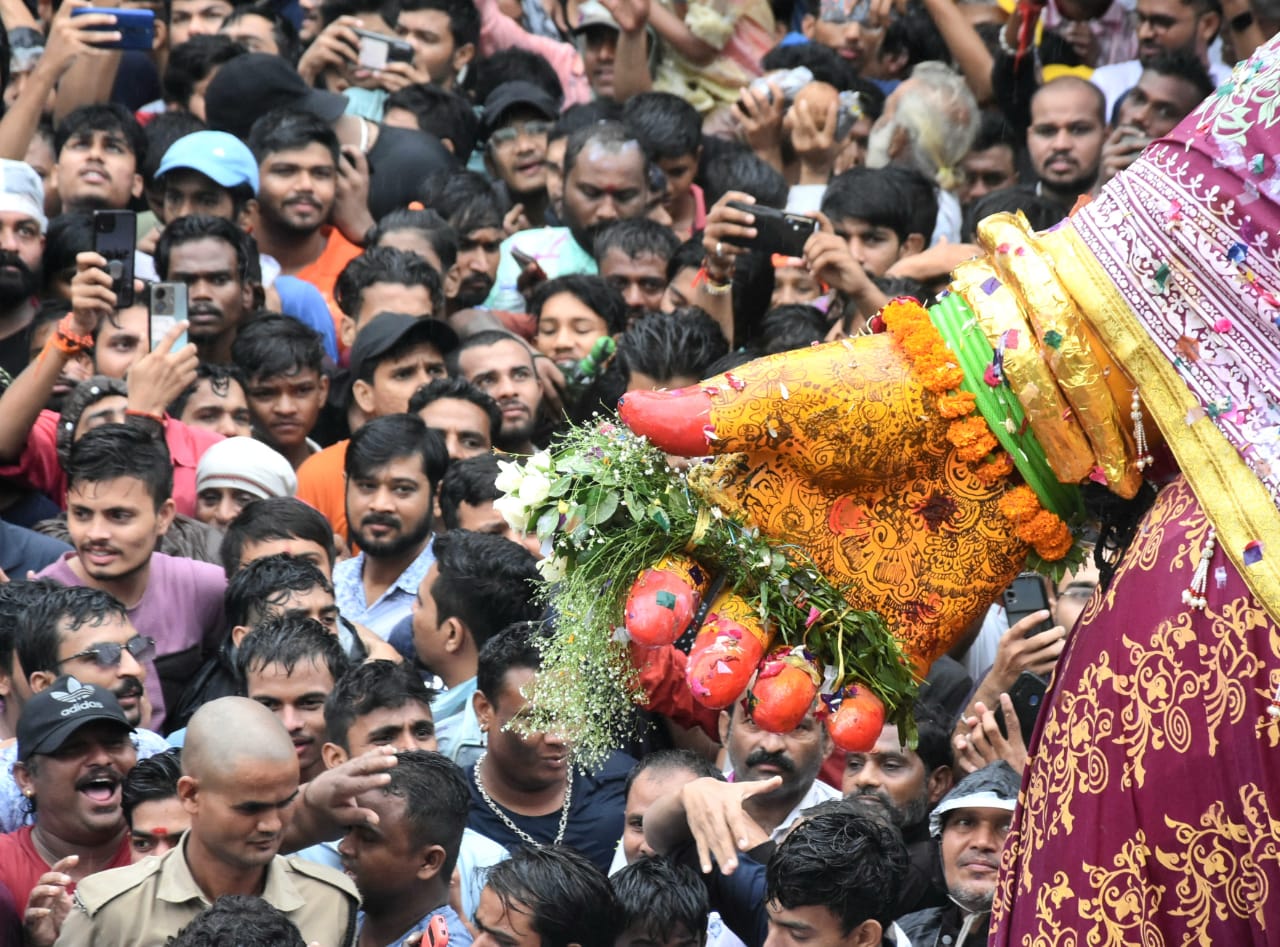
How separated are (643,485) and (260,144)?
702 cm

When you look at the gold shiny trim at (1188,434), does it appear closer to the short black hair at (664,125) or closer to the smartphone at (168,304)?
the smartphone at (168,304)

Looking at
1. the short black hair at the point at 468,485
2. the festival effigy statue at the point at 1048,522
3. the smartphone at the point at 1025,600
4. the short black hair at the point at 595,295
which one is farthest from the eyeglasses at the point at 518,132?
the festival effigy statue at the point at 1048,522

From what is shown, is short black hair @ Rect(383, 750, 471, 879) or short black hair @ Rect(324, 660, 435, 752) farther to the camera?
short black hair @ Rect(324, 660, 435, 752)

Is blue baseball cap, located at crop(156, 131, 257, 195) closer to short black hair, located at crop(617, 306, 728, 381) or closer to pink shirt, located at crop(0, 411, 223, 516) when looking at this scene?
pink shirt, located at crop(0, 411, 223, 516)

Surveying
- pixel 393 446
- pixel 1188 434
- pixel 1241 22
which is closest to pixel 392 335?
pixel 393 446

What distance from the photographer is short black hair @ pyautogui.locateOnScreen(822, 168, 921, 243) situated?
9625 mm

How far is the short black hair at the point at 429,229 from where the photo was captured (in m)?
9.98

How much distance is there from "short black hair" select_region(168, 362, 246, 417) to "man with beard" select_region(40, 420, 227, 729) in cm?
121

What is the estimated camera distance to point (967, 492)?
12.0 ft

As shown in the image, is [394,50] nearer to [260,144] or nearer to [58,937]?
[260,144]

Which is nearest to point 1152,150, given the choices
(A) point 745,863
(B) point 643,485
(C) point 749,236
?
(B) point 643,485

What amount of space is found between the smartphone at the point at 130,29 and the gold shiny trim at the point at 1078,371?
775 cm

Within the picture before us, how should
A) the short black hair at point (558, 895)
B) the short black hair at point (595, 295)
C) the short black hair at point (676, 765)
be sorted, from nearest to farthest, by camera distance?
the short black hair at point (558, 895)
the short black hair at point (676, 765)
the short black hair at point (595, 295)

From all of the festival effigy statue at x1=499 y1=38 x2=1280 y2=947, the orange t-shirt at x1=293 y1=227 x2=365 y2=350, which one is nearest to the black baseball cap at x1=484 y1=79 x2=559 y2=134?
the orange t-shirt at x1=293 y1=227 x2=365 y2=350
